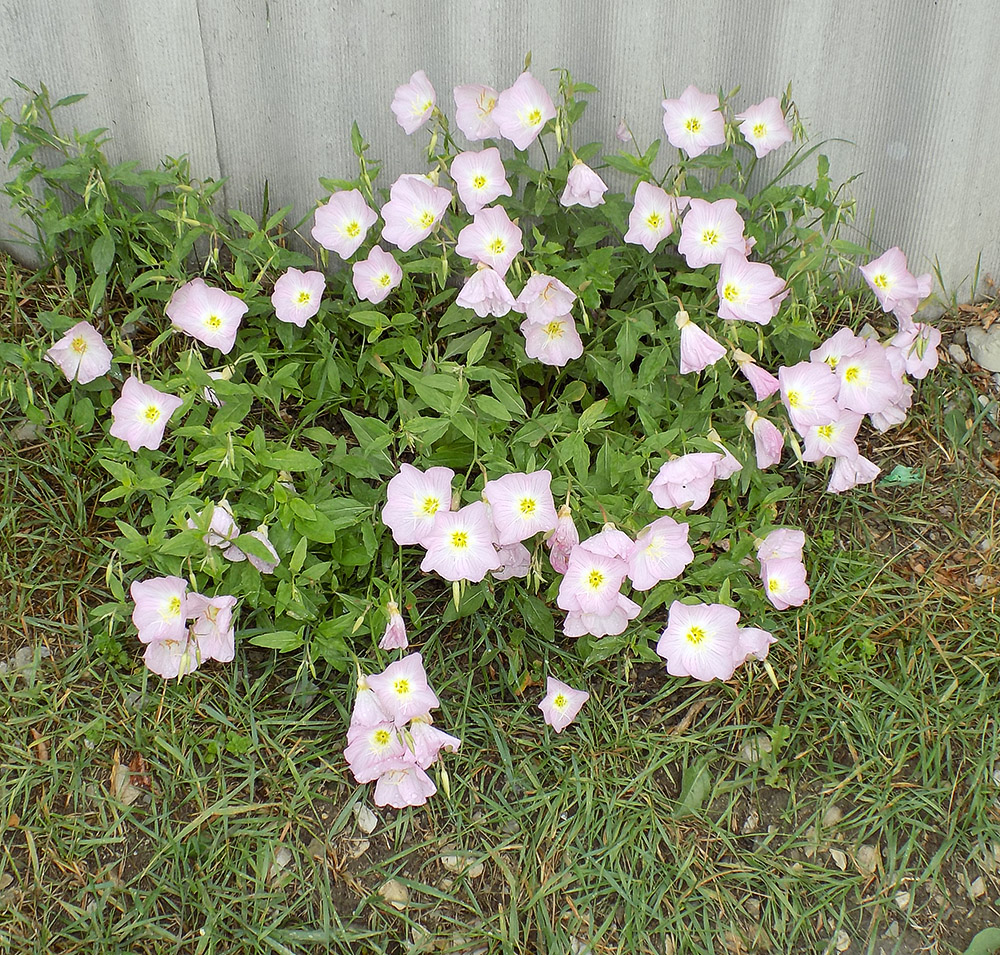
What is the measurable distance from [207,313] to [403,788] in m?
1.04

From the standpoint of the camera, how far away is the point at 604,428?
6.57 feet

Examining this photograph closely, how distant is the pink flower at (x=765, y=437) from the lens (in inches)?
72.3

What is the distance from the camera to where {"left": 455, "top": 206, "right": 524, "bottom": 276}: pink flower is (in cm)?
185

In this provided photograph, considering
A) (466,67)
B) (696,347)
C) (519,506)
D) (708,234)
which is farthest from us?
(466,67)

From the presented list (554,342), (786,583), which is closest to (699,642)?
(786,583)

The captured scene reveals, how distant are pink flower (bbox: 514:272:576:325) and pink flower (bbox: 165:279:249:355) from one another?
1.94 ft

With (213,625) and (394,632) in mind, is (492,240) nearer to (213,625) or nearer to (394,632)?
(394,632)

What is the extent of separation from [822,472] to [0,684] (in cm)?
180

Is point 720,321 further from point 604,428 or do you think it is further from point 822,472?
point 822,472

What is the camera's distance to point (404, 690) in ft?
5.62

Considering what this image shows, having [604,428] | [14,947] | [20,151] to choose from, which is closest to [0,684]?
[14,947]

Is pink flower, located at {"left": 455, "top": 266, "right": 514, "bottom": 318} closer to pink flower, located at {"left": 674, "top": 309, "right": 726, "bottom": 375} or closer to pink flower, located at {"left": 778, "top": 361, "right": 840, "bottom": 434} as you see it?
pink flower, located at {"left": 674, "top": 309, "right": 726, "bottom": 375}

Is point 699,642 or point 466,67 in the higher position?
point 466,67

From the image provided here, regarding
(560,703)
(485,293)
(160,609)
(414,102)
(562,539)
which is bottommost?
(560,703)
